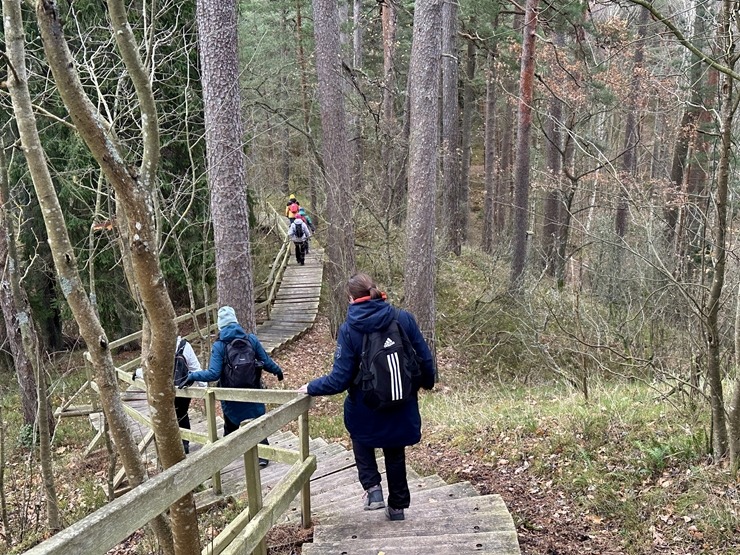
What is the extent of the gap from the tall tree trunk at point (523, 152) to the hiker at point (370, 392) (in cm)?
1059

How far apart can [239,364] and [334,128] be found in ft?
24.4

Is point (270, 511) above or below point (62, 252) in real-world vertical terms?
below

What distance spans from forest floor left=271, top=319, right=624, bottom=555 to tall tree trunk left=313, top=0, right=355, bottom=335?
5.97m

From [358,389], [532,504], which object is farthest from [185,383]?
[532,504]

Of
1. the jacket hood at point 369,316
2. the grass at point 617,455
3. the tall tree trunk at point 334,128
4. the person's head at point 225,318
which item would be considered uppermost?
the tall tree trunk at point 334,128

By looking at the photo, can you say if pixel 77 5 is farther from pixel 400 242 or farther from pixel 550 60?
pixel 550 60

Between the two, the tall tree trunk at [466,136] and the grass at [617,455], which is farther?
the tall tree trunk at [466,136]

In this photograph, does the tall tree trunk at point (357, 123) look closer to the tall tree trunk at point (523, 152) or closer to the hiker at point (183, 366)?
the tall tree trunk at point (523, 152)

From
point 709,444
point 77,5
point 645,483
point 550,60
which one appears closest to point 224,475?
point 645,483

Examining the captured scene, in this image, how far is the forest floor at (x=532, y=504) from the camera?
405 cm

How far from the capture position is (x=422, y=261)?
1036 centimetres

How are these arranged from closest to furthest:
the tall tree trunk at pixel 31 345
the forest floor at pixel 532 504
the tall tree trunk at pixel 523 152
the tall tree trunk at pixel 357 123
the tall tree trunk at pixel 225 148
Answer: the forest floor at pixel 532 504 → the tall tree trunk at pixel 31 345 → the tall tree trunk at pixel 225 148 → the tall tree trunk at pixel 523 152 → the tall tree trunk at pixel 357 123

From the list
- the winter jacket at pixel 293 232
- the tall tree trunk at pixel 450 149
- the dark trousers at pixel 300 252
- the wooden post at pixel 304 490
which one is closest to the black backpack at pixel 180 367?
the wooden post at pixel 304 490

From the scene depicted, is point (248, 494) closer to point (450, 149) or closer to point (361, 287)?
point (361, 287)
